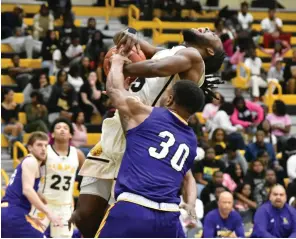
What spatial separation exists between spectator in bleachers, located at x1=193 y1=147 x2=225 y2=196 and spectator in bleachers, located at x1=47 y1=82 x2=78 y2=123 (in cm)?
229

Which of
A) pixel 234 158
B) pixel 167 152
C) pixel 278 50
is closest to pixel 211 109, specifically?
pixel 234 158

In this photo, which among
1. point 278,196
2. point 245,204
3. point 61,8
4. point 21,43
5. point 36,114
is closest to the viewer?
point 278,196

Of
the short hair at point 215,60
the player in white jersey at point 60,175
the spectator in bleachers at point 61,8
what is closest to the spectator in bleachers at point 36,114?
the player in white jersey at point 60,175

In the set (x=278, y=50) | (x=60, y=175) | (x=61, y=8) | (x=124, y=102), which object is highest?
(x=124, y=102)

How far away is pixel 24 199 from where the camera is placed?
9.53 m

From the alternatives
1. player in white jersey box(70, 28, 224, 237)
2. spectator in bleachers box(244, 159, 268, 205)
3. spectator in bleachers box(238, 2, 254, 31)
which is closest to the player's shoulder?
player in white jersey box(70, 28, 224, 237)

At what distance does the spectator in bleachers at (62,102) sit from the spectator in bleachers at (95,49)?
1.53 m

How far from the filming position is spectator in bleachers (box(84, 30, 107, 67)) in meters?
16.4

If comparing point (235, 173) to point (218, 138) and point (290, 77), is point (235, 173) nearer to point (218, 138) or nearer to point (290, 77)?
point (218, 138)

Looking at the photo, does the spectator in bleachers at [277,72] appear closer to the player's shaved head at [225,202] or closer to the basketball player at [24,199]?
the player's shaved head at [225,202]

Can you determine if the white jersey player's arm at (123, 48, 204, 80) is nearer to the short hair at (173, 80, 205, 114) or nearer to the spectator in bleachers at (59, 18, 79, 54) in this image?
the short hair at (173, 80, 205, 114)

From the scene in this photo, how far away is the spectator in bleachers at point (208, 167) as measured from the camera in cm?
1309

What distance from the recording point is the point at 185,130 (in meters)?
5.84

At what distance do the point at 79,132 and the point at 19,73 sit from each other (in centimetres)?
225
